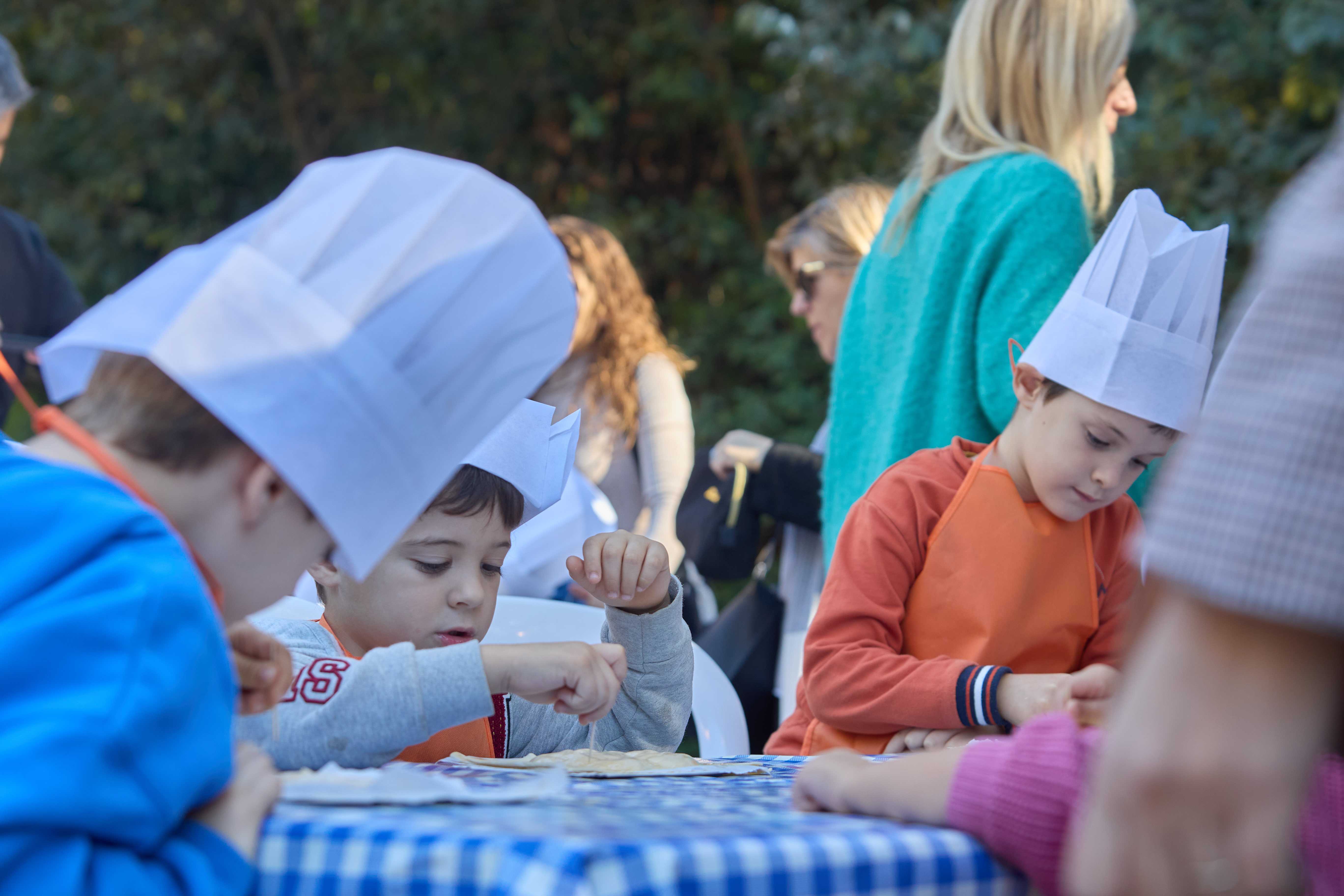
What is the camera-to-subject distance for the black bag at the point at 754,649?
3.44m

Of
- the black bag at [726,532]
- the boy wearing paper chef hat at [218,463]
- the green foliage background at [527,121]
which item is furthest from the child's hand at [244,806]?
the green foliage background at [527,121]

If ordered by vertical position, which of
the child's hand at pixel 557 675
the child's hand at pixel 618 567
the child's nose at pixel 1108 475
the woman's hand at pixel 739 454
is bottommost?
the woman's hand at pixel 739 454

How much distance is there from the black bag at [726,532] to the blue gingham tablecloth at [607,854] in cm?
247

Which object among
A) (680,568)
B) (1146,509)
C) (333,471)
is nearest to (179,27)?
(680,568)

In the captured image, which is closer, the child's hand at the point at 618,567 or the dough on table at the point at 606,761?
the dough on table at the point at 606,761

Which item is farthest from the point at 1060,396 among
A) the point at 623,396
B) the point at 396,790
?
the point at 623,396

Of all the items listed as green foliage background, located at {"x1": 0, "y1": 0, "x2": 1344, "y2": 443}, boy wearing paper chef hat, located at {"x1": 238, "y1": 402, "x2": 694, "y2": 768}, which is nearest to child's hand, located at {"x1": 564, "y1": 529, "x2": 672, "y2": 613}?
boy wearing paper chef hat, located at {"x1": 238, "y1": 402, "x2": 694, "y2": 768}

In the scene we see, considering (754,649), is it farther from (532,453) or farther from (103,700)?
(103,700)

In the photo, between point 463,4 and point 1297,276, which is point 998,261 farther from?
point 463,4

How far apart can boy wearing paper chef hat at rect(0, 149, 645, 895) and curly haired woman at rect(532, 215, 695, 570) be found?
8.52 feet

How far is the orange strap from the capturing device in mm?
1045

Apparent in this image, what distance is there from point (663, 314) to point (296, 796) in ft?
21.7

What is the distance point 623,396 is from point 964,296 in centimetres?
168

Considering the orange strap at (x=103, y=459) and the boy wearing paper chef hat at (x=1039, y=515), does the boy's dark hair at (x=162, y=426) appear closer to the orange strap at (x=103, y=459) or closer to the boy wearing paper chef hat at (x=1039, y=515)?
the orange strap at (x=103, y=459)
